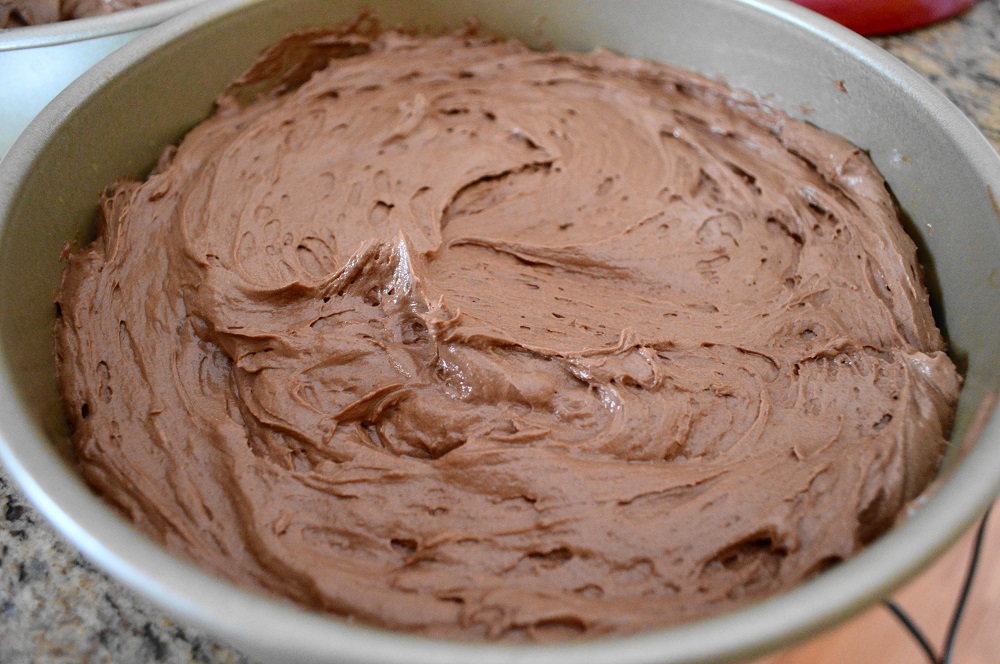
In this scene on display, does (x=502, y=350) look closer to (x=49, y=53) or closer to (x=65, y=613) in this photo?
(x=65, y=613)

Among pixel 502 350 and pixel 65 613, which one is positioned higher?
pixel 502 350

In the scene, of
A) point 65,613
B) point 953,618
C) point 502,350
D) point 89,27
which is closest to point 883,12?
point 502,350

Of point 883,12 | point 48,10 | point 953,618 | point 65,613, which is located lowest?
point 65,613

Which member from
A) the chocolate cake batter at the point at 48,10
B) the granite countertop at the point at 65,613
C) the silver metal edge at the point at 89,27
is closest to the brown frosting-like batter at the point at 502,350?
the granite countertop at the point at 65,613

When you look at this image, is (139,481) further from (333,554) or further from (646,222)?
(646,222)

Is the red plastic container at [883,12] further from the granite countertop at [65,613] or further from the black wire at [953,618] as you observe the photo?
the granite countertop at [65,613]

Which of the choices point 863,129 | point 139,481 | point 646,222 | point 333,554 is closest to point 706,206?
point 646,222
